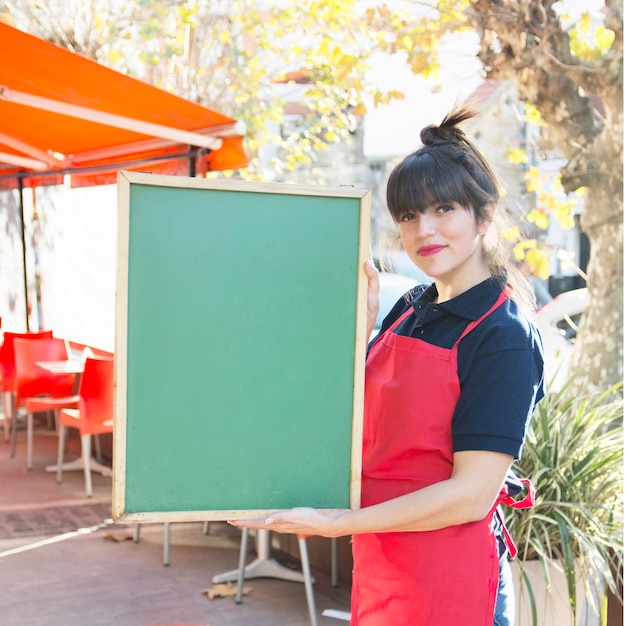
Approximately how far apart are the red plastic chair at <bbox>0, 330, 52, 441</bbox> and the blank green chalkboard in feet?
22.1

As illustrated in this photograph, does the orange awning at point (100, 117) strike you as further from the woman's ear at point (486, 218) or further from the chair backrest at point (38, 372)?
the woman's ear at point (486, 218)

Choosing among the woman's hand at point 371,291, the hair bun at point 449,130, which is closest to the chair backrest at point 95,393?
the woman's hand at point 371,291

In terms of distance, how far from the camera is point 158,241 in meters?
1.64

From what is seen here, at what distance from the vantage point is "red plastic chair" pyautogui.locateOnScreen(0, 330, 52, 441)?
8008 mm

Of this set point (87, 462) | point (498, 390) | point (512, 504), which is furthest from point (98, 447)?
point (498, 390)

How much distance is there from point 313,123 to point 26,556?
9293 mm

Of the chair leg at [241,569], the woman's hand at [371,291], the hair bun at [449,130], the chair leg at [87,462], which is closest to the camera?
the woman's hand at [371,291]

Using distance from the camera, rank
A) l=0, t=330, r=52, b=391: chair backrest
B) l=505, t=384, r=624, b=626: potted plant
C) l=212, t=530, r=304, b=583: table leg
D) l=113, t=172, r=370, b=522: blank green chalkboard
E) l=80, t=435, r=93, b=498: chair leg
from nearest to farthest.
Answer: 1. l=113, t=172, r=370, b=522: blank green chalkboard
2. l=505, t=384, r=624, b=626: potted plant
3. l=212, t=530, r=304, b=583: table leg
4. l=80, t=435, r=93, b=498: chair leg
5. l=0, t=330, r=52, b=391: chair backrest

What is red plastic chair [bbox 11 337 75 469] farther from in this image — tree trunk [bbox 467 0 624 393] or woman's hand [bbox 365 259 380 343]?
woman's hand [bbox 365 259 380 343]

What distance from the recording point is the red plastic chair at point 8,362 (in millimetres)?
8008

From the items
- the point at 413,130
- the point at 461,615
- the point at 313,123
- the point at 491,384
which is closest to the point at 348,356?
the point at 491,384

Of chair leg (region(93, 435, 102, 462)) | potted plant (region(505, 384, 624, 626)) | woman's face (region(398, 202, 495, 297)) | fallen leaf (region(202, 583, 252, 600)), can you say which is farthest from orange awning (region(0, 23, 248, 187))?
woman's face (region(398, 202, 495, 297))

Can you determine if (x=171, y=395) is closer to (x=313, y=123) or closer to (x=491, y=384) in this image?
(x=491, y=384)

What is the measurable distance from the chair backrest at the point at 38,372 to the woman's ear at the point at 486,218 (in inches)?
244
